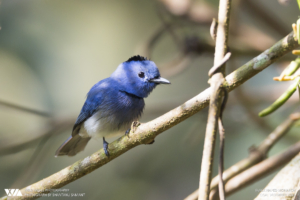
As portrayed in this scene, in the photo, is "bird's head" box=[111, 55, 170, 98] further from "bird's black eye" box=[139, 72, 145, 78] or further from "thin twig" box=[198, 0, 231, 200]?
"thin twig" box=[198, 0, 231, 200]

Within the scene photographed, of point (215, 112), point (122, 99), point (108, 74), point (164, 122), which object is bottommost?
point (215, 112)

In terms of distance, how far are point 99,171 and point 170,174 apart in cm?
93

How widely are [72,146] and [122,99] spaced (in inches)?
27.7

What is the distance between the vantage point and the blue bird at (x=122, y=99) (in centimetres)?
220

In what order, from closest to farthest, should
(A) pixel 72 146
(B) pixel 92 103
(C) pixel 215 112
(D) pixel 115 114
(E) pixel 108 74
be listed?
1. (C) pixel 215 112
2. (D) pixel 115 114
3. (B) pixel 92 103
4. (A) pixel 72 146
5. (E) pixel 108 74

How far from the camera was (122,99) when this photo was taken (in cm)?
221

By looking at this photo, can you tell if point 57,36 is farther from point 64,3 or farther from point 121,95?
point 121,95

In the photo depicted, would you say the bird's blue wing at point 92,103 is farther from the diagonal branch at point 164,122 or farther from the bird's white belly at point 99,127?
the diagonal branch at point 164,122

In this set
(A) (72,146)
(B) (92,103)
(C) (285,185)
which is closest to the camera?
(C) (285,185)

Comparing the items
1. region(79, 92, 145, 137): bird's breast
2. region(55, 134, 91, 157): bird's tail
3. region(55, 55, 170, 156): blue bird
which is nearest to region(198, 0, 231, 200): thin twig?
region(55, 55, 170, 156): blue bird

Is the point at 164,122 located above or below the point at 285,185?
above

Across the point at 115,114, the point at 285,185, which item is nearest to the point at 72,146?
the point at 115,114

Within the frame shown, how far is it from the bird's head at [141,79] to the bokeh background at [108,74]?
0.63m

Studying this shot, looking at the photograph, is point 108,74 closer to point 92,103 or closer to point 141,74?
point 92,103
